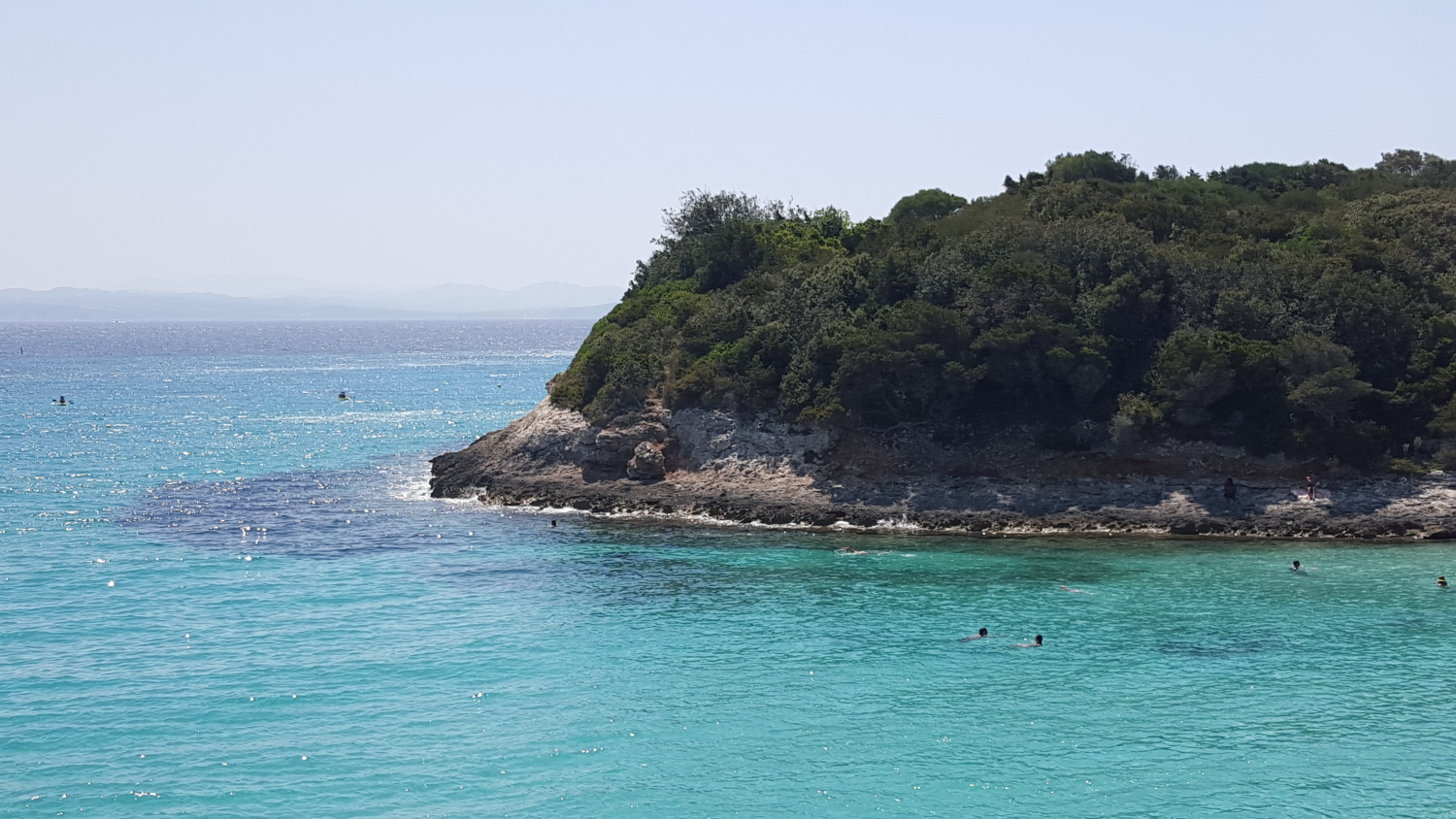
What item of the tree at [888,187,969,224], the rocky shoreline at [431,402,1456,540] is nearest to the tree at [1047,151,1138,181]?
the tree at [888,187,969,224]

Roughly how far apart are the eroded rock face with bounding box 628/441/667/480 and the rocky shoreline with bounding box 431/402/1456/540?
6cm

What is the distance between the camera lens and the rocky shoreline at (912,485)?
48094mm

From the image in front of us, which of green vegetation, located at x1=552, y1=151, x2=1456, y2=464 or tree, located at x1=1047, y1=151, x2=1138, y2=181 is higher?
tree, located at x1=1047, y1=151, x2=1138, y2=181

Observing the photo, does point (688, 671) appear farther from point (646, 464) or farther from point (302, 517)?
point (302, 517)

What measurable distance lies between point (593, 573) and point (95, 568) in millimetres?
18142

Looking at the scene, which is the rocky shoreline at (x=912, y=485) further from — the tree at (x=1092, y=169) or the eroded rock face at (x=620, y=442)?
the tree at (x=1092, y=169)

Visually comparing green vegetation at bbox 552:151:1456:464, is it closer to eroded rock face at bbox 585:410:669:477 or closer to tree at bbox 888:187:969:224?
eroded rock face at bbox 585:410:669:477

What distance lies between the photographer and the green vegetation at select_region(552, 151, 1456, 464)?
171ft

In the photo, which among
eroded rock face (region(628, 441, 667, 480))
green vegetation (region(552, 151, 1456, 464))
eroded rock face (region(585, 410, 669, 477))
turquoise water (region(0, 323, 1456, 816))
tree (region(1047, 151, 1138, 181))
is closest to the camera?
turquoise water (region(0, 323, 1456, 816))

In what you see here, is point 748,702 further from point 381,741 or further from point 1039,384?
point 1039,384

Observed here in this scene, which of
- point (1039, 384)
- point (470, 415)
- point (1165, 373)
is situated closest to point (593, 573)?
point (1039, 384)

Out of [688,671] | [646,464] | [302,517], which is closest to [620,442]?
[646,464]

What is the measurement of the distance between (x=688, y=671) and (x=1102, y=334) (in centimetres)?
3215

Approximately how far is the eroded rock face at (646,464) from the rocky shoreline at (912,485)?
2.6 inches
